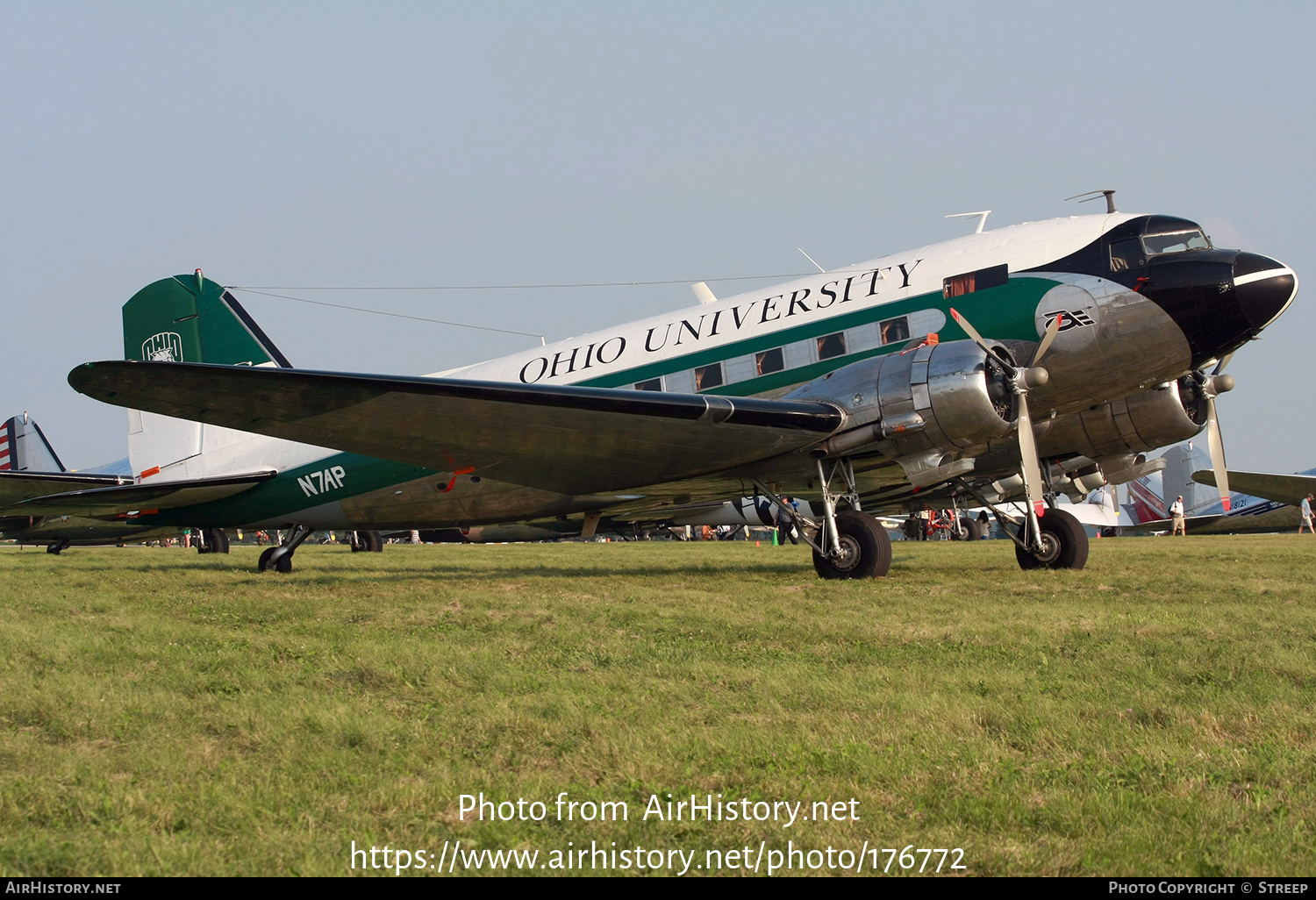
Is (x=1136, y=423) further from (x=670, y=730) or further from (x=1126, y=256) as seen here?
(x=670, y=730)

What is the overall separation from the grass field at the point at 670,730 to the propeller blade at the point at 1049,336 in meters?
3.92

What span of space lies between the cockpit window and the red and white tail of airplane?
47064 millimetres

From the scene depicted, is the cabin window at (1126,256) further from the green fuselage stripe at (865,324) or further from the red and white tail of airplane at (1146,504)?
the red and white tail of airplane at (1146,504)

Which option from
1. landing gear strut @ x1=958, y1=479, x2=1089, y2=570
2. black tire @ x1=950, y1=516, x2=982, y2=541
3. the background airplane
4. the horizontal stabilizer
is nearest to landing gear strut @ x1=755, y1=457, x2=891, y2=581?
landing gear strut @ x1=958, y1=479, x2=1089, y2=570

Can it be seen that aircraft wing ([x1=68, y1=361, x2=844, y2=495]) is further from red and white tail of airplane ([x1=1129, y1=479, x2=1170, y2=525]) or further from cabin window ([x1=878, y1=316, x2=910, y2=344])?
red and white tail of airplane ([x1=1129, y1=479, x2=1170, y2=525])

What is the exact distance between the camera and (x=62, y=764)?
14.0ft

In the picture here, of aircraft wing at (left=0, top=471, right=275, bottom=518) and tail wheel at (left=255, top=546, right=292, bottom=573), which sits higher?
aircraft wing at (left=0, top=471, right=275, bottom=518)

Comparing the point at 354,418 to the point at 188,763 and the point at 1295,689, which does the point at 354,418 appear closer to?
the point at 188,763

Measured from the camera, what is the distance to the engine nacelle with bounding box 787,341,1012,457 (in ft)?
39.9

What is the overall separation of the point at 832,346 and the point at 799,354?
0.50 metres

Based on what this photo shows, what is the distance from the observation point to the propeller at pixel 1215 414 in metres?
15.3

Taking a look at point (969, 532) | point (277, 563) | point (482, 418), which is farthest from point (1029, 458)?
point (969, 532)

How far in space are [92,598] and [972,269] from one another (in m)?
12.2

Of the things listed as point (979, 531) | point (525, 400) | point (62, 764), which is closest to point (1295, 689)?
point (62, 764)
